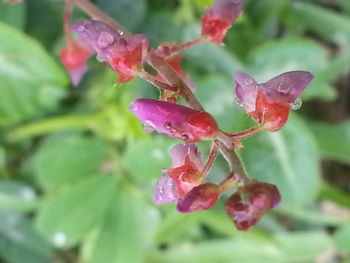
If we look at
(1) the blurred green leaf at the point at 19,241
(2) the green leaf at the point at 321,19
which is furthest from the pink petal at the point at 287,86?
(1) the blurred green leaf at the point at 19,241

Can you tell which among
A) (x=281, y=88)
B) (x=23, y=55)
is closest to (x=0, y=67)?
(x=23, y=55)

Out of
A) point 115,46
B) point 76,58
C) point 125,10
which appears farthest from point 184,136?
point 125,10

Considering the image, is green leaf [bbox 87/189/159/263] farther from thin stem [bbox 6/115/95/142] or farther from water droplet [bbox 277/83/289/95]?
water droplet [bbox 277/83/289/95]

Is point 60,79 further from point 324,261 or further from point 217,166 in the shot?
point 324,261

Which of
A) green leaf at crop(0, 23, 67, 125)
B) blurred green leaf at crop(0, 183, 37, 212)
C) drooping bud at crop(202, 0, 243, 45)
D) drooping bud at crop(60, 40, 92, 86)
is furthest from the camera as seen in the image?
blurred green leaf at crop(0, 183, 37, 212)

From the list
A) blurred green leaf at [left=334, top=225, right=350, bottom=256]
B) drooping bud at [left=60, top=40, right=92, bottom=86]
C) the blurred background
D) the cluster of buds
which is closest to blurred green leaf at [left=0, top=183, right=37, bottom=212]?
the blurred background

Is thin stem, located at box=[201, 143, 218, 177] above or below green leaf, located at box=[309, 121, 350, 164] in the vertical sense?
below

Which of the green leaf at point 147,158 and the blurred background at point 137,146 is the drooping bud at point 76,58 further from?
the green leaf at point 147,158

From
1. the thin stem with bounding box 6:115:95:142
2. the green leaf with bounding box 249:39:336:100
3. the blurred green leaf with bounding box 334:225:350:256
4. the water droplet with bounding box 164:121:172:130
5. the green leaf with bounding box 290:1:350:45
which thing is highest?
the thin stem with bounding box 6:115:95:142
